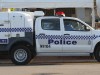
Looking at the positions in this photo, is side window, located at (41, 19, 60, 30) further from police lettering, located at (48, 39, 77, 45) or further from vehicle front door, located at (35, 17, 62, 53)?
police lettering, located at (48, 39, 77, 45)

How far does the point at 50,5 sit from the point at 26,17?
138 inches

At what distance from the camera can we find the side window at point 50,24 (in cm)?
1566

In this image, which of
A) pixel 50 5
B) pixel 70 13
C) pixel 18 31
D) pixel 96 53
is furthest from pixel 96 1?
pixel 70 13

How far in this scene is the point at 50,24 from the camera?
1576cm

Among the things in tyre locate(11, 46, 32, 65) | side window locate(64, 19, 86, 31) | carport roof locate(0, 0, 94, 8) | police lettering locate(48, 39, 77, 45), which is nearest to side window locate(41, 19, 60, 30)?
side window locate(64, 19, 86, 31)

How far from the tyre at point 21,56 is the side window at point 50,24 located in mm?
1233

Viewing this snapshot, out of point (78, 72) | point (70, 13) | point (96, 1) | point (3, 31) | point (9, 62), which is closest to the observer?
point (78, 72)

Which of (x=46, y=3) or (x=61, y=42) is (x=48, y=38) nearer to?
(x=61, y=42)

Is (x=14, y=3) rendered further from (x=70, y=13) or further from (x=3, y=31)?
(x=70, y=13)

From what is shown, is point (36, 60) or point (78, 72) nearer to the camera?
point (78, 72)

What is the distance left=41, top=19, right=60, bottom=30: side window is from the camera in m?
15.7

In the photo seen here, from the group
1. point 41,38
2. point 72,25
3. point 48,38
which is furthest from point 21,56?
point 72,25

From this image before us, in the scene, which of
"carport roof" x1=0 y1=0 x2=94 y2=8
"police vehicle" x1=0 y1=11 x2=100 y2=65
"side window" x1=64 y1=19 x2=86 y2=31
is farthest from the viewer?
"carport roof" x1=0 y1=0 x2=94 y2=8

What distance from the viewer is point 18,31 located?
50.9 ft
